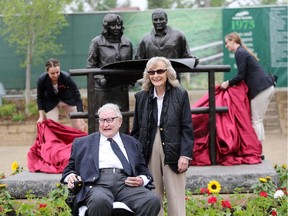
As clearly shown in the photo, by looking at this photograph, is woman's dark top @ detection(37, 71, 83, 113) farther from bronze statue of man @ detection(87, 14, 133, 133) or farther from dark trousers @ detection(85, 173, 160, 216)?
dark trousers @ detection(85, 173, 160, 216)

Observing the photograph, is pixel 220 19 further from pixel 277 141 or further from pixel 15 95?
pixel 15 95

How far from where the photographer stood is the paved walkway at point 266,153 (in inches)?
426

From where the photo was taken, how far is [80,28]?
625 inches

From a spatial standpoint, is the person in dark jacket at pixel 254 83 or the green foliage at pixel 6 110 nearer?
the person in dark jacket at pixel 254 83

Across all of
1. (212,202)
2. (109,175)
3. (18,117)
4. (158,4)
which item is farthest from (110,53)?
(158,4)

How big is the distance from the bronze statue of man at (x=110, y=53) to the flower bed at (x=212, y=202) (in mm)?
1536

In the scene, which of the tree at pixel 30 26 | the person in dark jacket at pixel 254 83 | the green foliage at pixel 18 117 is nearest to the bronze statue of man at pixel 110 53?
the person in dark jacket at pixel 254 83

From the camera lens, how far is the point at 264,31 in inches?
609

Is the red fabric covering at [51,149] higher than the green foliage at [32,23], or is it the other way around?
the green foliage at [32,23]

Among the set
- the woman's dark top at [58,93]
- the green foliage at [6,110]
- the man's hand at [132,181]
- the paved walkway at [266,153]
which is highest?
the woman's dark top at [58,93]

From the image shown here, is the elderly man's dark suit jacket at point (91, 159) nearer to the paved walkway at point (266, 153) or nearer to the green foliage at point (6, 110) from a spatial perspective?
the paved walkway at point (266, 153)

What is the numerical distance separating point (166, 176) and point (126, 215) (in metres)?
0.61

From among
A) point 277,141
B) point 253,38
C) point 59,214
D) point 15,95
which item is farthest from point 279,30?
point 59,214

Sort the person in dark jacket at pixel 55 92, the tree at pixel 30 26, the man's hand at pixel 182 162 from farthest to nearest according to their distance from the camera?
the tree at pixel 30 26, the person in dark jacket at pixel 55 92, the man's hand at pixel 182 162
